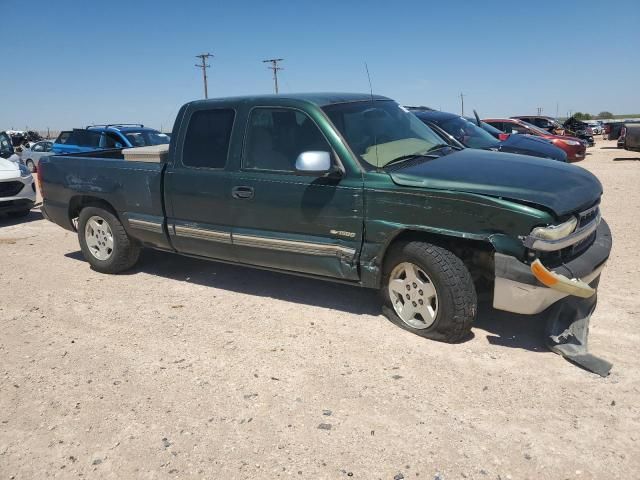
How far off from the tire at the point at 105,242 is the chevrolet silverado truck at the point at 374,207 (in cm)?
31

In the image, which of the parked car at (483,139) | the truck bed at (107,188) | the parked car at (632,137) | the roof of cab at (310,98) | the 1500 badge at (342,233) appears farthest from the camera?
the parked car at (632,137)

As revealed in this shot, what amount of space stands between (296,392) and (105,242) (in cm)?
349

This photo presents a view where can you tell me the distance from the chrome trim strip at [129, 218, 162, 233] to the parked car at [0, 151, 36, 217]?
498cm

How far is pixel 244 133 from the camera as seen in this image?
4.55 m

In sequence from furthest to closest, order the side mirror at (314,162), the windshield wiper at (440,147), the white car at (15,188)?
1. the white car at (15,188)
2. the windshield wiper at (440,147)
3. the side mirror at (314,162)

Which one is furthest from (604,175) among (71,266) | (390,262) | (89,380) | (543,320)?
(89,380)

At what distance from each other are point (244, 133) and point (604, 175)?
11324 mm

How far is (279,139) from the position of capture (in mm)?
4402

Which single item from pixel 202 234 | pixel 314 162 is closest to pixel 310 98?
pixel 314 162

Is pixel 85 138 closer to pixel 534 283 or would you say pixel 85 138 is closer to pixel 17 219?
pixel 17 219

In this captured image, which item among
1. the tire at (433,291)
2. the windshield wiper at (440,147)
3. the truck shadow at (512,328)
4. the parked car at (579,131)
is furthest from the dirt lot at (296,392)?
the parked car at (579,131)

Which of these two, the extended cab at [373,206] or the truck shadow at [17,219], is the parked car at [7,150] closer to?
the truck shadow at [17,219]

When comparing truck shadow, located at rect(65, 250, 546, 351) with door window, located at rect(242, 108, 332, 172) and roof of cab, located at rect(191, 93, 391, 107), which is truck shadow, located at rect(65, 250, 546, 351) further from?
roof of cab, located at rect(191, 93, 391, 107)

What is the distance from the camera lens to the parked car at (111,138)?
12.0 m
